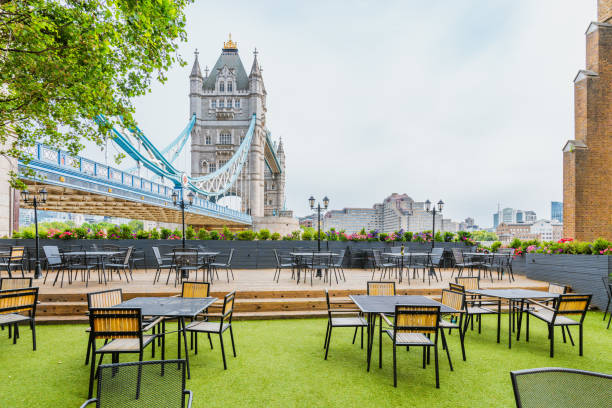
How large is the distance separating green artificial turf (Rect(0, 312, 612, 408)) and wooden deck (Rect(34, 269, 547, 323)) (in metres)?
0.60

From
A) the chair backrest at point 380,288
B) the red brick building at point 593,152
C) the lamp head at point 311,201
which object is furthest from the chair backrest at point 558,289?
the red brick building at point 593,152

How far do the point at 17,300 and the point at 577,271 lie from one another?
9.70 metres

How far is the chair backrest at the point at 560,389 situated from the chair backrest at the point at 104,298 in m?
3.79

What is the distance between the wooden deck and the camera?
5.61m

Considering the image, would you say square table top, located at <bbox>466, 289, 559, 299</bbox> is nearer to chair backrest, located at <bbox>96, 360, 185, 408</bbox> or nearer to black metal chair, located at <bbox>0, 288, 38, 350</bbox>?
chair backrest, located at <bbox>96, 360, 185, 408</bbox>

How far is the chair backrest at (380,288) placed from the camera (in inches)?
187

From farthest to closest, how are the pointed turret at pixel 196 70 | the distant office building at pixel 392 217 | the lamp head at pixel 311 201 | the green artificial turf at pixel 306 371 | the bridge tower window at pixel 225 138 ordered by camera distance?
1. the distant office building at pixel 392 217
2. the bridge tower window at pixel 225 138
3. the pointed turret at pixel 196 70
4. the lamp head at pixel 311 201
5. the green artificial turf at pixel 306 371

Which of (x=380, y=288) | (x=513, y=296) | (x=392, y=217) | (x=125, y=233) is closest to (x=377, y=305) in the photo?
(x=380, y=288)

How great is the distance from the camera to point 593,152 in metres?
10.8

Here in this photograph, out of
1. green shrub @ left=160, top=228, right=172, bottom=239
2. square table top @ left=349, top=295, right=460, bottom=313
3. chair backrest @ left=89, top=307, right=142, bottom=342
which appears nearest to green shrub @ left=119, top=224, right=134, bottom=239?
green shrub @ left=160, top=228, right=172, bottom=239

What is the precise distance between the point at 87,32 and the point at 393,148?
250ft

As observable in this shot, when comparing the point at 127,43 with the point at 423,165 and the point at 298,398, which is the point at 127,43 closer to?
the point at 298,398

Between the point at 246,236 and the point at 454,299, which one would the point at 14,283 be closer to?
the point at 454,299

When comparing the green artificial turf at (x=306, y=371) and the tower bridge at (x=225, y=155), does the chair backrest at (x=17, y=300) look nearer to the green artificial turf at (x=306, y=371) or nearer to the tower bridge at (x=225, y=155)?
the green artificial turf at (x=306, y=371)
